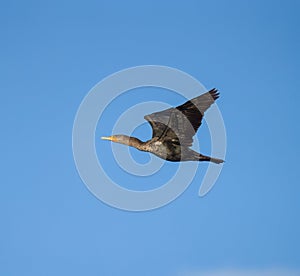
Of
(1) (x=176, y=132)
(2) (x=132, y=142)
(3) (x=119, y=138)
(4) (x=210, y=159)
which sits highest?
(1) (x=176, y=132)

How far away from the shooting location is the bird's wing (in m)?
25.5

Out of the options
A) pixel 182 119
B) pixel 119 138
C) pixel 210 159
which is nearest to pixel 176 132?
pixel 182 119

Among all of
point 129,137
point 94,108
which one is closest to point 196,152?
point 129,137

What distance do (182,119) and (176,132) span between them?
25.6 inches

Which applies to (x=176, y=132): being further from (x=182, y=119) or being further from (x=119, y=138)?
(x=119, y=138)

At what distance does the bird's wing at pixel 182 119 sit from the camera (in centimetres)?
2547

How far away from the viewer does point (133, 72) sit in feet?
84.1

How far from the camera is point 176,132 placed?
26.0 metres

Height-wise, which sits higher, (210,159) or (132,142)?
(132,142)

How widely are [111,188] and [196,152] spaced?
400 centimetres

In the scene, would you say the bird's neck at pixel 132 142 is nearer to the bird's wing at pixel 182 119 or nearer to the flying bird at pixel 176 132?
the flying bird at pixel 176 132

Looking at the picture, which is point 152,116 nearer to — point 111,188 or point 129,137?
point 129,137

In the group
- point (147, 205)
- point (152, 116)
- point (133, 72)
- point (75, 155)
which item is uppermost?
point (133, 72)

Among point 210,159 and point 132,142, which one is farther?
point 210,159
